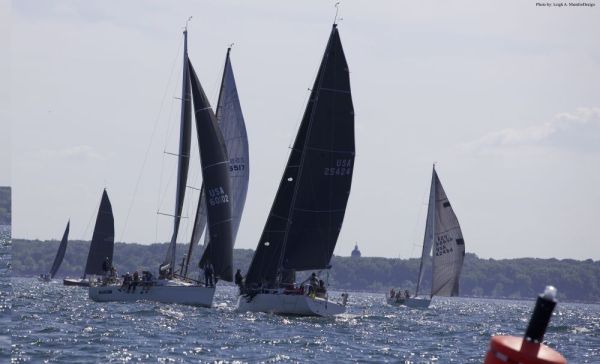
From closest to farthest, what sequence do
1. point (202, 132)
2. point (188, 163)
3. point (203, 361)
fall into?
point (203, 361) < point (202, 132) < point (188, 163)

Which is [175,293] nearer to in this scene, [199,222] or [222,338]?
[199,222]

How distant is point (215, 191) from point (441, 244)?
120 feet

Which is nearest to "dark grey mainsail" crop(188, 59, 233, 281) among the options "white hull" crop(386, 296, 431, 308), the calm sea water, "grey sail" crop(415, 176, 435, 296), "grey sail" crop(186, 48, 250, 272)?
the calm sea water

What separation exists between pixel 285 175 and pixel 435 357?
15.8 metres

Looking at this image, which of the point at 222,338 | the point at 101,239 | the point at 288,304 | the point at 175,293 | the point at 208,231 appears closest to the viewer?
the point at 222,338

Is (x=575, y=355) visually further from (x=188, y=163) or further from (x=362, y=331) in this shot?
(x=188, y=163)

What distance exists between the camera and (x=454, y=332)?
43.1 m

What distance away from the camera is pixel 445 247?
8081cm

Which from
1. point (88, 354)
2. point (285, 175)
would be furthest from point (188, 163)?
point (88, 354)

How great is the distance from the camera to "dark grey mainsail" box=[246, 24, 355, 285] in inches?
1667

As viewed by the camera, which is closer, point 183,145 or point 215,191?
point 215,191

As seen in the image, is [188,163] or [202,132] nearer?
[202,132]

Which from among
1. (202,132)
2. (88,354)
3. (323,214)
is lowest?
(88,354)

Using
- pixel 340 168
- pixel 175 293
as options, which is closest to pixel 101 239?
pixel 175 293
